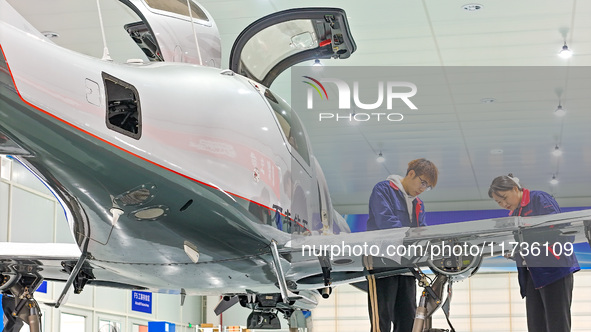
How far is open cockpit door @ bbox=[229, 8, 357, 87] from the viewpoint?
550 cm

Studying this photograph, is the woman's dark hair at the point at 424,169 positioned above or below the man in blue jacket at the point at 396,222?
above

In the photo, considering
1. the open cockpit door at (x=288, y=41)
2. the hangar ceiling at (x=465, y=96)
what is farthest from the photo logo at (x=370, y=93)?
the open cockpit door at (x=288, y=41)

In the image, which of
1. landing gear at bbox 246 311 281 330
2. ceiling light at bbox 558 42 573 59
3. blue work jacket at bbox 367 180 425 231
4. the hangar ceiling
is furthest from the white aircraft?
ceiling light at bbox 558 42 573 59

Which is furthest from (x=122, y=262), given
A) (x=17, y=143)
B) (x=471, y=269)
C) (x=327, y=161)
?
(x=327, y=161)

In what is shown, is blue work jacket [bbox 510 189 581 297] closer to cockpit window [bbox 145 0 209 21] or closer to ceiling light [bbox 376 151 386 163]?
cockpit window [bbox 145 0 209 21]

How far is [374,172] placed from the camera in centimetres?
1689

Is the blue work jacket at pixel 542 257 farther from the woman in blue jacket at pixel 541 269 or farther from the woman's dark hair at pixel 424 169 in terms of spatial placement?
the woman's dark hair at pixel 424 169

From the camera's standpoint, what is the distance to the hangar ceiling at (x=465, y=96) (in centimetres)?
1102

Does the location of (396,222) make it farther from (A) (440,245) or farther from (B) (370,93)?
(B) (370,93)

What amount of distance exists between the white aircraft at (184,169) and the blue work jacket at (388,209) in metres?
0.37

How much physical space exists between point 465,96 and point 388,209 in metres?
9.33

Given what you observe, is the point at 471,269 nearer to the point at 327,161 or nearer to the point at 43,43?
A: the point at 43,43

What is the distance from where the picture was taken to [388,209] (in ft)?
18.0

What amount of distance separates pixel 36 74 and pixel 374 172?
45.4ft
